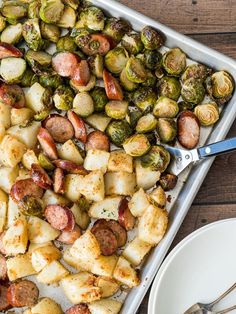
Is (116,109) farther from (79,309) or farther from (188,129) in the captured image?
(79,309)

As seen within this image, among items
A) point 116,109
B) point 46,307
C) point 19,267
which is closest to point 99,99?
point 116,109

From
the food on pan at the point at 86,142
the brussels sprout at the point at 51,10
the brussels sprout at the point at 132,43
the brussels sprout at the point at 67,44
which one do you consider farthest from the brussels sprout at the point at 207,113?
the brussels sprout at the point at 51,10

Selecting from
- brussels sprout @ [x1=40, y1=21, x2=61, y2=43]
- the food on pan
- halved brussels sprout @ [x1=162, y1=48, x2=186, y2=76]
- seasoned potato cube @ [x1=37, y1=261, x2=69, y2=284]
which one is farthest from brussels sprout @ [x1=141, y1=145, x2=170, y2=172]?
brussels sprout @ [x1=40, y1=21, x2=61, y2=43]

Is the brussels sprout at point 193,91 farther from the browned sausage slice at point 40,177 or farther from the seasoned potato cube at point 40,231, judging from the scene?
the seasoned potato cube at point 40,231

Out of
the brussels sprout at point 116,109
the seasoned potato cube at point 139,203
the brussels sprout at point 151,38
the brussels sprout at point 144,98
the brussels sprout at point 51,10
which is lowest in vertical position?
the seasoned potato cube at point 139,203

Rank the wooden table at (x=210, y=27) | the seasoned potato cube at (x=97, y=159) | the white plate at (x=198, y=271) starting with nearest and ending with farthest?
the white plate at (x=198, y=271), the seasoned potato cube at (x=97, y=159), the wooden table at (x=210, y=27)

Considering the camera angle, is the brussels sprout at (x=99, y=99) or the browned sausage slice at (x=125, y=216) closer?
the browned sausage slice at (x=125, y=216)

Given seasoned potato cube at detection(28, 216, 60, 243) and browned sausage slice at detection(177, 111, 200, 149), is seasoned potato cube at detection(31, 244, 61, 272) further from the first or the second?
browned sausage slice at detection(177, 111, 200, 149)
